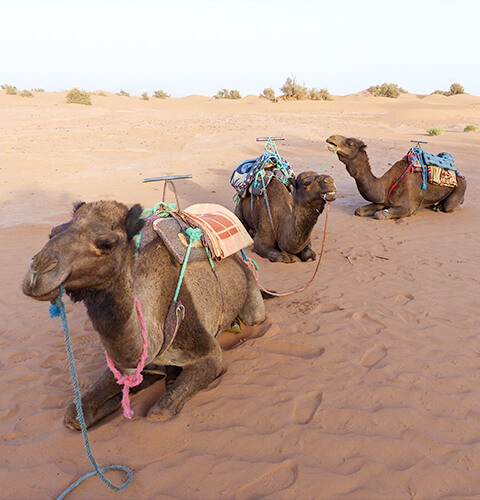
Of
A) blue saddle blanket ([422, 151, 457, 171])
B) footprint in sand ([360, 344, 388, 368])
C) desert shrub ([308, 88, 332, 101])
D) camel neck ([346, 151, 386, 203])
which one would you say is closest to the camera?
footprint in sand ([360, 344, 388, 368])

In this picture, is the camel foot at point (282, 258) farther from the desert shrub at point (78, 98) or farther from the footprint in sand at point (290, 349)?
the desert shrub at point (78, 98)

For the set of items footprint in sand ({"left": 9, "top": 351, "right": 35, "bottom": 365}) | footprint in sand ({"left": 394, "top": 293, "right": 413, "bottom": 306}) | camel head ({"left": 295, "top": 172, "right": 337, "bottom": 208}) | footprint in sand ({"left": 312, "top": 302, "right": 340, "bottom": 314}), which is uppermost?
camel head ({"left": 295, "top": 172, "right": 337, "bottom": 208})

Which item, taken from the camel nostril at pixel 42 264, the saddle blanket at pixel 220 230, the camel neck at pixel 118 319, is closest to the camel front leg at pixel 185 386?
the camel neck at pixel 118 319

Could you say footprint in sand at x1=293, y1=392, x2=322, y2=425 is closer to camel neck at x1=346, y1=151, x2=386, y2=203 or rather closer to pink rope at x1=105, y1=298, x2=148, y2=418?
pink rope at x1=105, y1=298, x2=148, y2=418

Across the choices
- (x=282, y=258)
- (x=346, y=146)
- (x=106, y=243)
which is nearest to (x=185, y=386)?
(x=106, y=243)

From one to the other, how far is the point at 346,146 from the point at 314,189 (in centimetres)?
273

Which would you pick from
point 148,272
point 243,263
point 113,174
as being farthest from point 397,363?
point 113,174

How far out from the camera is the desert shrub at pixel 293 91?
3953cm

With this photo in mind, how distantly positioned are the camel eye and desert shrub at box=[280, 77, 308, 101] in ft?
131

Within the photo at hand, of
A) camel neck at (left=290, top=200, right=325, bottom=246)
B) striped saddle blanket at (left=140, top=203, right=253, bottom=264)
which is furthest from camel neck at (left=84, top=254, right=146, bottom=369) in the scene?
camel neck at (left=290, top=200, right=325, bottom=246)

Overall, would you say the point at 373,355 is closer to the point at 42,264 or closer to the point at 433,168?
the point at 42,264

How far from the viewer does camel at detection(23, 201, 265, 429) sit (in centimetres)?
200

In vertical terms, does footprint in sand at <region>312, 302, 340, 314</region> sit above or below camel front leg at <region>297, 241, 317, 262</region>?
below

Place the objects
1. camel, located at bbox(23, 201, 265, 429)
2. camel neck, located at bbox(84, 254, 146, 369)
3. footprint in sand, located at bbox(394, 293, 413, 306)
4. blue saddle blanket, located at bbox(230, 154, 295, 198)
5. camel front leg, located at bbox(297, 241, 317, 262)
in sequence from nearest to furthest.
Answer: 1. camel, located at bbox(23, 201, 265, 429)
2. camel neck, located at bbox(84, 254, 146, 369)
3. footprint in sand, located at bbox(394, 293, 413, 306)
4. camel front leg, located at bbox(297, 241, 317, 262)
5. blue saddle blanket, located at bbox(230, 154, 295, 198)
